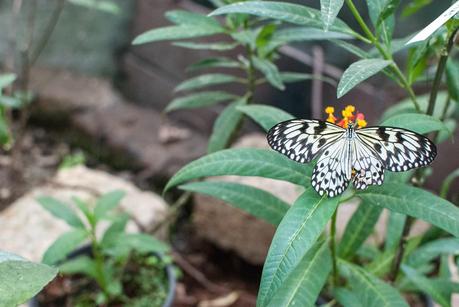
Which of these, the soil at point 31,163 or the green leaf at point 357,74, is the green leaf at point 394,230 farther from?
the soil at point 31,163

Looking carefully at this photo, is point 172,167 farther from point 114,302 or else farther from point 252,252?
point 114,302

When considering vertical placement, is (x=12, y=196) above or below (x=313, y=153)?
below

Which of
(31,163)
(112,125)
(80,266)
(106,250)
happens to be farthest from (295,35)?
(31,163)

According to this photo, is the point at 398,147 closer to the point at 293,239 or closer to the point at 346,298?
the point at 293,239

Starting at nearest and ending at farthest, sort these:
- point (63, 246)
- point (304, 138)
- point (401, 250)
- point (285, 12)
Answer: point (304, 138)
point (285, 12)
point (401, 250)
point (63, 246)

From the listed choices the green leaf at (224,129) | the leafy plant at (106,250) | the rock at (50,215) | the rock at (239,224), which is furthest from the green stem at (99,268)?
the rock at (239,224)

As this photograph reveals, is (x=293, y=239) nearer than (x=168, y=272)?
Yes

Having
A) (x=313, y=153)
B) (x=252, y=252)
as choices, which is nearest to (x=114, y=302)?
(x=252, y=252)
